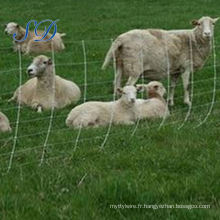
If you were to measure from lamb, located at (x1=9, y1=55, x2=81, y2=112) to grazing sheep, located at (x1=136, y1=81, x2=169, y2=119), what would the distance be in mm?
1441

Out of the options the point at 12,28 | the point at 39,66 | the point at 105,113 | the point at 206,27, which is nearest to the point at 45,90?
the point at 39,66

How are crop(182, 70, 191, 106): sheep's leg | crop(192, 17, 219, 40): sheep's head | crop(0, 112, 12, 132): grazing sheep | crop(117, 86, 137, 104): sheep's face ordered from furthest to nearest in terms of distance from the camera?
1. crop(192, 17, 219, 40): sheep's head
2. crop(182, 70, 191, 106): sheep's leg
3. crop(117, 86, 137, 104): sheep's face
4. crop(0, 112, 12, 132): grazing sheep

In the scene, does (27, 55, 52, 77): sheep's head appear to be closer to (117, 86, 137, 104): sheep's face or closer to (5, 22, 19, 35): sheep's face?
(117, 86, 137, 104): sheep's face

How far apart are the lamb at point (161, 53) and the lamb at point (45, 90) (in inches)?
36.3

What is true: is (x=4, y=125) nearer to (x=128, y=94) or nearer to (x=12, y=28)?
(x=128, y=94)

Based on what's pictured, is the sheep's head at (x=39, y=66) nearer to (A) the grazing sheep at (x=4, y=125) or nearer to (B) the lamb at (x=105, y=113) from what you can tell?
(B) the lamb at (x=105, y=113)

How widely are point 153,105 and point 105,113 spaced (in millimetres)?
954

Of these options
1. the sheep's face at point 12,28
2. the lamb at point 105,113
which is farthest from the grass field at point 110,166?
the sheep's face at point 12,28

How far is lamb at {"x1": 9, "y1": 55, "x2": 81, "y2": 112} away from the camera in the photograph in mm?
9594

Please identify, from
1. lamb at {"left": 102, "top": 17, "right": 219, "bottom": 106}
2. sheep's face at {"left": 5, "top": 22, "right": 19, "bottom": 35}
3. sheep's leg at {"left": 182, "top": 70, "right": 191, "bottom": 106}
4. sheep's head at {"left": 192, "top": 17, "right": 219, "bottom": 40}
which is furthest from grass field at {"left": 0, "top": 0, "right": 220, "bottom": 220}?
sheep's face at {"left": 5, "top": 22, "right": 19, "bottom": 35}

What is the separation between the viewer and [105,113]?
818 cm

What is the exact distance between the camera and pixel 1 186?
520 centimetres

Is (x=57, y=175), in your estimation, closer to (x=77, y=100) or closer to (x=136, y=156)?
(x=136, y=156)

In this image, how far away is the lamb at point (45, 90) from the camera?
9594 mm
